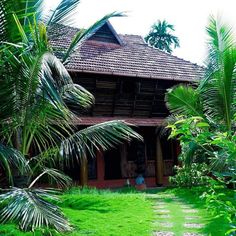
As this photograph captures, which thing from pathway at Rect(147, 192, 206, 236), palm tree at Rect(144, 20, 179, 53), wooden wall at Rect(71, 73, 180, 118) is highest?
palm tree at Rect(144, 20, 179, 53)

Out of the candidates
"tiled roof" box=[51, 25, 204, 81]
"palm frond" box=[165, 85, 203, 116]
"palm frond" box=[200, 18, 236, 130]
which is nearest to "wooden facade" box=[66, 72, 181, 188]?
"tiled roof" box=[51, 25, 204, 81]

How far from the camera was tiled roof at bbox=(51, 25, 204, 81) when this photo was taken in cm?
1121

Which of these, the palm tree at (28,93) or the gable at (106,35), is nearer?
the palm tree at (28,93)

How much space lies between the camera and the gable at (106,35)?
44.6 ft

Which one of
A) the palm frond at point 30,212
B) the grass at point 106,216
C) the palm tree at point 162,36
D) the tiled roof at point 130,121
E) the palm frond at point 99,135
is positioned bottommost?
the grass at point 106,216

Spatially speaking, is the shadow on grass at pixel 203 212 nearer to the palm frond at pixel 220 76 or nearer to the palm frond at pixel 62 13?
the palm frond at pixel 220 76

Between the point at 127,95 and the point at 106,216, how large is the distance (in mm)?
6357

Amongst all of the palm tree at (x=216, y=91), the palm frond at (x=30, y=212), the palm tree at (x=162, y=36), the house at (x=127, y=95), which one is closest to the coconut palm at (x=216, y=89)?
the palm tree at (x=216, y=91)

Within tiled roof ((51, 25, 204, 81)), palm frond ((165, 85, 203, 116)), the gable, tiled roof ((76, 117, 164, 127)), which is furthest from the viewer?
the gable

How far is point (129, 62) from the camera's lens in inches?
495

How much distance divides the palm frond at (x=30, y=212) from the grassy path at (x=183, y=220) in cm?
147

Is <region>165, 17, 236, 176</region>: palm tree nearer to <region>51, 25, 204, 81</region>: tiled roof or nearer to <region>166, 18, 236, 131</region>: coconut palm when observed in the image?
<region>166, 18, 236, 131</region>: coconut palm

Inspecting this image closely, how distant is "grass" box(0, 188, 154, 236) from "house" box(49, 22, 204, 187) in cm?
357

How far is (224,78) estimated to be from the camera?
7.43 m
